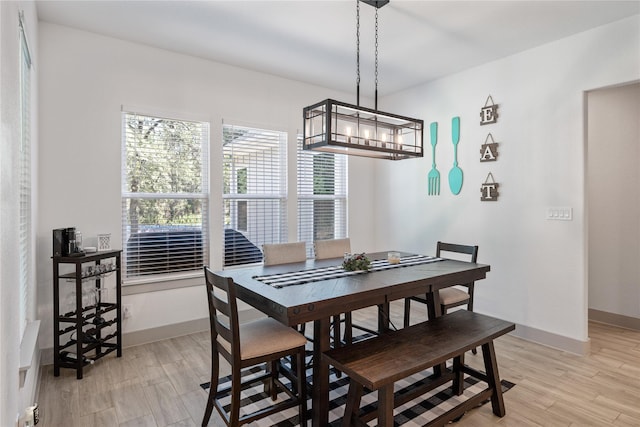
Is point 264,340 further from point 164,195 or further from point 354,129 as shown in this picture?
point 164,195

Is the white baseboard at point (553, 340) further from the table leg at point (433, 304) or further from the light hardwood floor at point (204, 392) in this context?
the table leg at point (433, 304)

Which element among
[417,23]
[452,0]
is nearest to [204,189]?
[417,23]

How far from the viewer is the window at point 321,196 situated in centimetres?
457

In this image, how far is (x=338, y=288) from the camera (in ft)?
7.47

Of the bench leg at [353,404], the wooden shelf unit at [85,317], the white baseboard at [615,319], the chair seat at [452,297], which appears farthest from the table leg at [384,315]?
the white baseboard at [615,319]

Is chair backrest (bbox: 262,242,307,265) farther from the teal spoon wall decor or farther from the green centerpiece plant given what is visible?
the teal spoon wall decor

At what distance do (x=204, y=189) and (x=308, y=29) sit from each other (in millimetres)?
1876

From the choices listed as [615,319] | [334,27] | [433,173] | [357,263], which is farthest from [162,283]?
[615,319]

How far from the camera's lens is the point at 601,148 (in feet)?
13.5

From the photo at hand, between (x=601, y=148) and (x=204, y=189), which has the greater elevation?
(x=601, y=148)

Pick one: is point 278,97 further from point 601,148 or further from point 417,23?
point 601,148

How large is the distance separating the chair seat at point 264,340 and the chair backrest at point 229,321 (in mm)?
33

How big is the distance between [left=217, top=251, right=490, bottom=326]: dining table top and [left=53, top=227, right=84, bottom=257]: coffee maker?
1.30m

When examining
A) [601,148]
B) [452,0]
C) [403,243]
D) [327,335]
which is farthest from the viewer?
[403,243]
